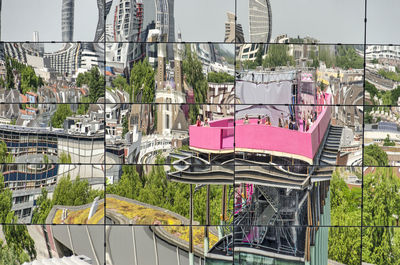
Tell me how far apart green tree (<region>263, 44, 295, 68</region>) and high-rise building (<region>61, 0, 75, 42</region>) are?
5.59 feet

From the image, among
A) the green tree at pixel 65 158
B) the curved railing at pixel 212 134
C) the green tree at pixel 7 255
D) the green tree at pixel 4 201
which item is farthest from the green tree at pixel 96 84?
the green tree at pixel 7 255

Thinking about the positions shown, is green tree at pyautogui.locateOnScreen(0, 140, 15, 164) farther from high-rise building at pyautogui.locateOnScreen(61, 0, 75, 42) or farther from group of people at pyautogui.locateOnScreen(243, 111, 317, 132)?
group of people at pyautogui.locateOnScreen(243, 111, 317, 132)

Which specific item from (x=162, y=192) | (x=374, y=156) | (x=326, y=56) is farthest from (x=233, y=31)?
(x=374, y=156)

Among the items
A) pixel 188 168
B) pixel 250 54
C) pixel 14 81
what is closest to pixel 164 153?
pixel 188 168

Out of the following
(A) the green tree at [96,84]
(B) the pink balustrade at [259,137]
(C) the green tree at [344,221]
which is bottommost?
(C) the green tree at [344,221]

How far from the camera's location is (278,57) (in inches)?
201

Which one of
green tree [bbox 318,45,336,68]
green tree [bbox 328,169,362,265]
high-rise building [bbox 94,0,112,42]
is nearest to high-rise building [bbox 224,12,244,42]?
green tree [bbox 318,45,336,68]

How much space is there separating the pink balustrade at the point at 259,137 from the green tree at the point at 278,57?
0.45m

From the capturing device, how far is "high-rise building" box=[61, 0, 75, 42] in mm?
5148

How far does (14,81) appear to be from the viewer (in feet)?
17.1

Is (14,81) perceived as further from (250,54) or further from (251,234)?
(251,234)

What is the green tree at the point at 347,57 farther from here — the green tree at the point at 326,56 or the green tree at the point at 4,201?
the green tree at the point at 4,201

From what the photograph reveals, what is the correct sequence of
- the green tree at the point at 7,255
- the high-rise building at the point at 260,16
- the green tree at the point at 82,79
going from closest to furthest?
the high-rise building at the point at 260,16 < the green tree at the point at 82,79 < the green tree at the point at 7,255

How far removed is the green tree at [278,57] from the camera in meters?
5.10
